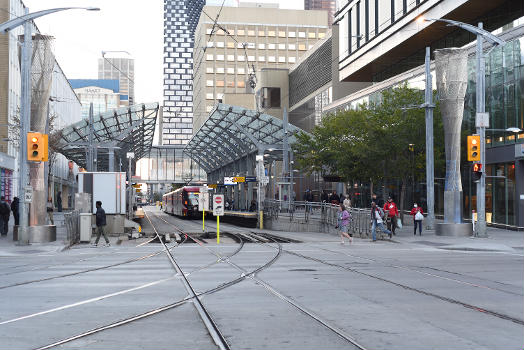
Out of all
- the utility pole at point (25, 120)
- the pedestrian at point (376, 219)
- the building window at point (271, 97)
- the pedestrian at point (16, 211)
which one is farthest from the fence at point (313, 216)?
the building window at point (271, 97)

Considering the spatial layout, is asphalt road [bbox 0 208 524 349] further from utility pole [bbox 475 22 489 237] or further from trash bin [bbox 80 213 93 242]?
utility pole [bbox 475 22 489 237]

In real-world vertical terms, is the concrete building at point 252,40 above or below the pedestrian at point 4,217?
above

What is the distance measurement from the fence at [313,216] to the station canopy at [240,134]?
8.29m

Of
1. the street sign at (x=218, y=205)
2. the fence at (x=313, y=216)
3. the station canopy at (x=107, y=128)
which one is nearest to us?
the street sign at (x=218, y=205)

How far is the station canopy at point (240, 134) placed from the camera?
50.8 m

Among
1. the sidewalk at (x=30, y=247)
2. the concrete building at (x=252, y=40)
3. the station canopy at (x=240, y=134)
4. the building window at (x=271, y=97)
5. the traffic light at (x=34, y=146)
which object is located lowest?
the sidewalk at (x=30, y=247)

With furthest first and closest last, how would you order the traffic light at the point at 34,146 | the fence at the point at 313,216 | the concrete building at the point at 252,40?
the concrete building at the point at 252,40 < the fence at the point at 313,216 < the traffic light at the point at 34,146

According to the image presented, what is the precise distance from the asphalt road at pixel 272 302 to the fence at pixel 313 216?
11619 millimetres

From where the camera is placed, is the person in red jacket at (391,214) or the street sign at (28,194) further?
the person in red jacket at (391,214)

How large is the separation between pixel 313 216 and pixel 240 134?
20.2 m

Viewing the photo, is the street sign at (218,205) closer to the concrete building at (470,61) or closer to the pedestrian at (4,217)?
the pedestrian at (4,217)

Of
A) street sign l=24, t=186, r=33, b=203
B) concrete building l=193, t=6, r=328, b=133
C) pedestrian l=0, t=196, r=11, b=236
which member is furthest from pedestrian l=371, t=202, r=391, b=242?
concrete building l=193, t=6, r=328, b=133

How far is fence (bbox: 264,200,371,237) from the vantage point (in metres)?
31.8

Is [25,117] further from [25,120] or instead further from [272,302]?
[272,302]
